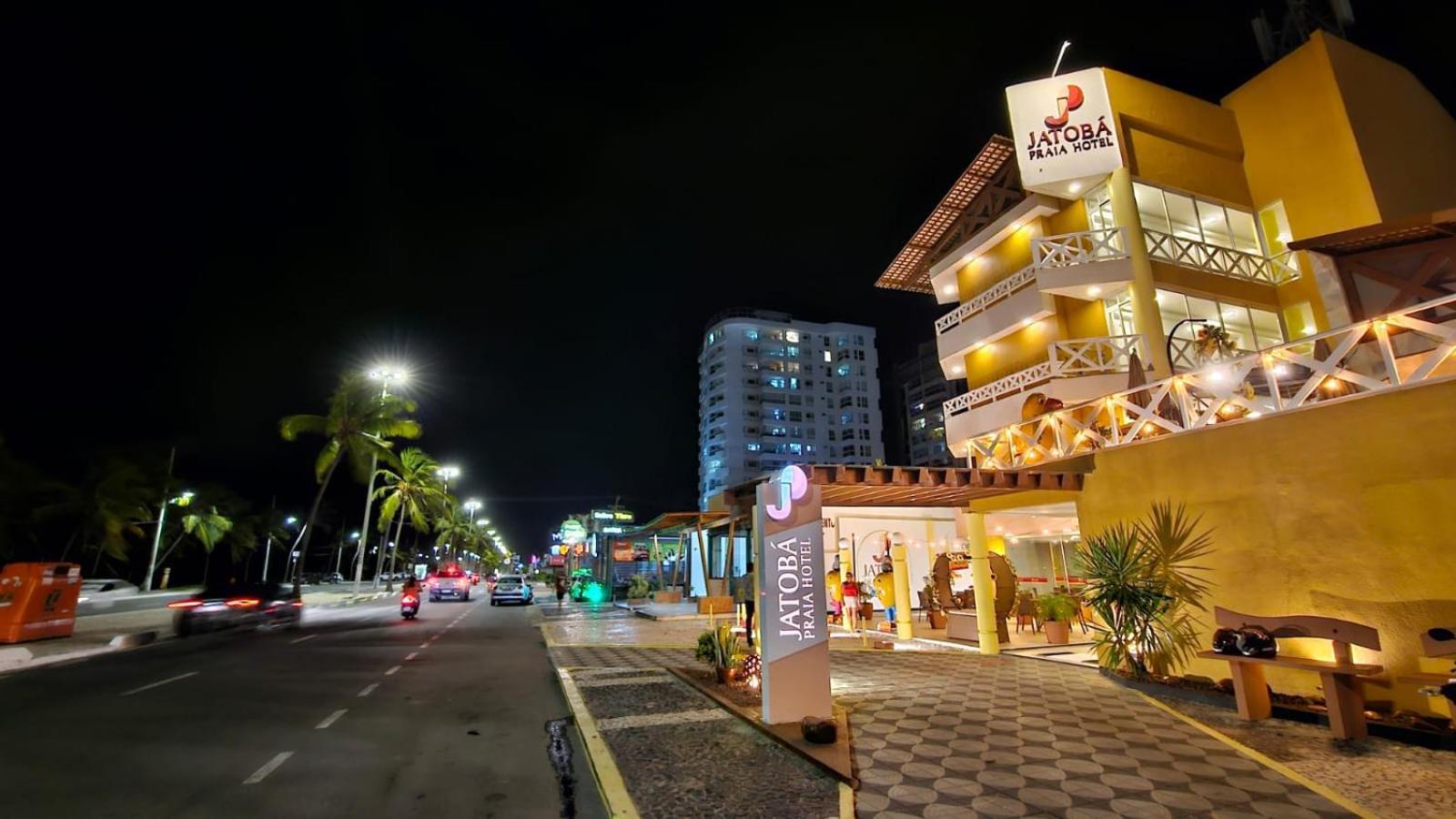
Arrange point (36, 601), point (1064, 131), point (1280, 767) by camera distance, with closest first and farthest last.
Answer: point (1280, 767)
point (36, 601)
point (1064, 131)

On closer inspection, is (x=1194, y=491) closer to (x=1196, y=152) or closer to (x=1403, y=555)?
(x=1403, y=555)

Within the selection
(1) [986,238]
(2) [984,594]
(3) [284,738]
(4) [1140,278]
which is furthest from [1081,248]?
(3) [284,738]

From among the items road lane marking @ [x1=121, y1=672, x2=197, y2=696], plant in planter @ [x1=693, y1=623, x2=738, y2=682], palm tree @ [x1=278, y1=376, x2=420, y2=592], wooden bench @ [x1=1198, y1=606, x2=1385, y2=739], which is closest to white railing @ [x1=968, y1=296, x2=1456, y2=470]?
wooden bench @ [x1=1198, y1=606, x2=1385, y2=739]

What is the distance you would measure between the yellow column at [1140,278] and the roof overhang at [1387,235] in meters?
4.97

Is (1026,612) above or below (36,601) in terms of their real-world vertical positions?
below

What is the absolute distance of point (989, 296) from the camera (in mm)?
21156

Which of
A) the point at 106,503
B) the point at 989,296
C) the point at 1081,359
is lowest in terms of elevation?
the point at 106,503

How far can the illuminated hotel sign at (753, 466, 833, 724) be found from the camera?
24.1 ft

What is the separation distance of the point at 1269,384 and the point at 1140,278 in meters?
9.32

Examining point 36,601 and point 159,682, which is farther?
point 36,601

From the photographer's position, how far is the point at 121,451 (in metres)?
37.9

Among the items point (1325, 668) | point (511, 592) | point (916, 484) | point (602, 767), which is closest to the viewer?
point (602, 767)

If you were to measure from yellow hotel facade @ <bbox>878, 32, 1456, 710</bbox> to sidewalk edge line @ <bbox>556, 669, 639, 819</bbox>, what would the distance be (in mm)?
8765

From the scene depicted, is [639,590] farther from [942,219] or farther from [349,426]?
[942,219]
